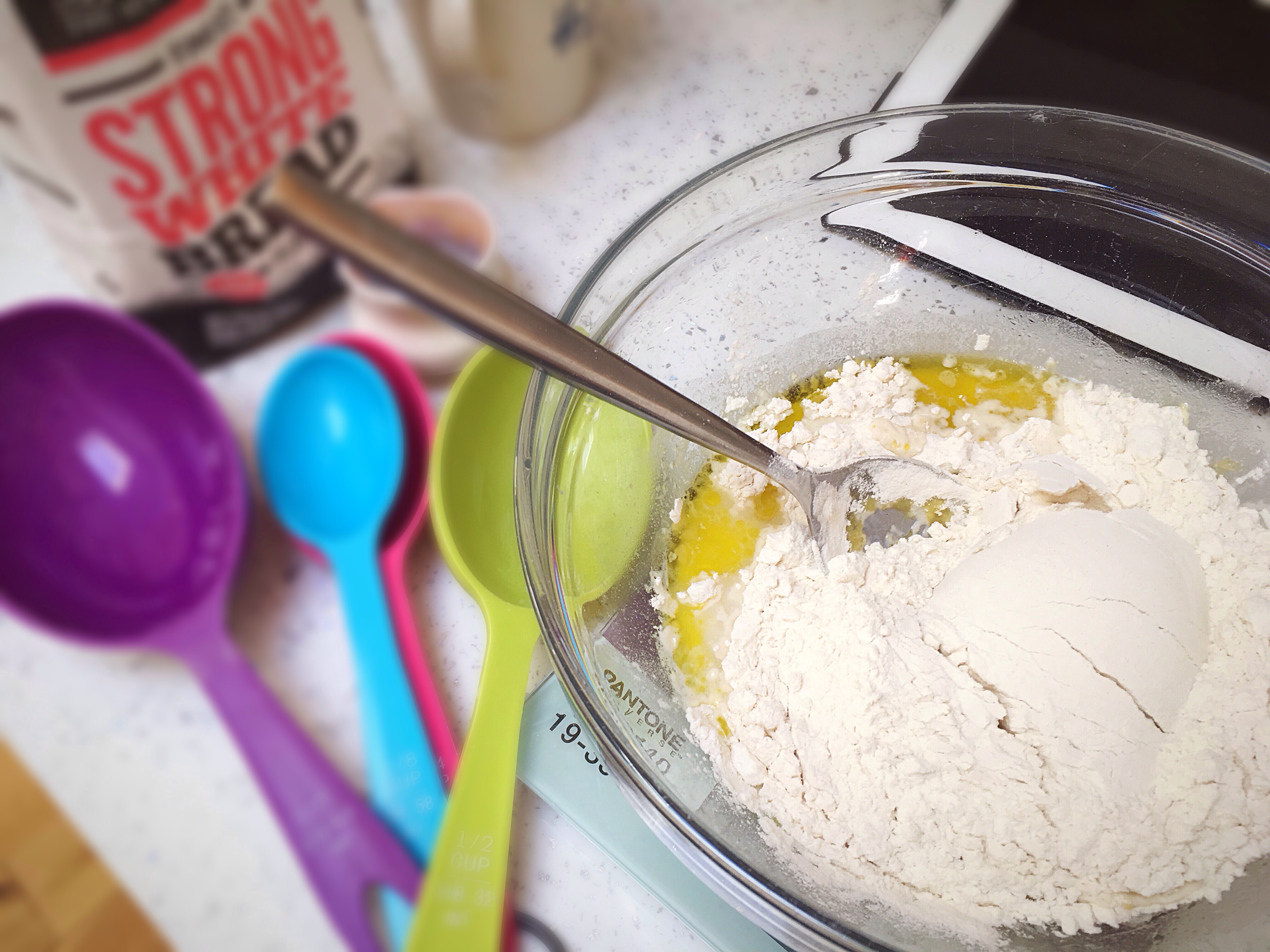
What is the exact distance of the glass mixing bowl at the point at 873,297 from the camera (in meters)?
0.64

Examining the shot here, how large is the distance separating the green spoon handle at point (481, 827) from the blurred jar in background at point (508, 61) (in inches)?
22.1

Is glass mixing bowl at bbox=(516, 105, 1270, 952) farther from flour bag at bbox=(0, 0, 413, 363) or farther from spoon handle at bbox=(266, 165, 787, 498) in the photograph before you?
flour bag at bbox=(0, 0, 413, 363)

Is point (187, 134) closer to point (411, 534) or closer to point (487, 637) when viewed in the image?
point (411, 534)

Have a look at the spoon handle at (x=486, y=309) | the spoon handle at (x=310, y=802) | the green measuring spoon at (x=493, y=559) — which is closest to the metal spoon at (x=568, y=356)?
the spoon handle at (x=486, y=309)

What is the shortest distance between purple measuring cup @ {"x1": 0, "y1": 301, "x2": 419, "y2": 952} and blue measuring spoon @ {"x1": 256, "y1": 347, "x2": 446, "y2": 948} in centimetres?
4

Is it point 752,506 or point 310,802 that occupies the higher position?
point 752,506

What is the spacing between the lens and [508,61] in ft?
2.60

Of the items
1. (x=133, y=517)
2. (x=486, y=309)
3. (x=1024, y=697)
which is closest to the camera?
(x=486, y=309)

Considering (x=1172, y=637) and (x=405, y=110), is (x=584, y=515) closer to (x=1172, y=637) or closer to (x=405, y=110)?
(x=1172, y=637)

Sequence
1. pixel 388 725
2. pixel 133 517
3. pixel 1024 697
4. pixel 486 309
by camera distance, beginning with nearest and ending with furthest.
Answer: pixel 486 309
pixel 1024 697
pixel 388 725
pixel 133 517

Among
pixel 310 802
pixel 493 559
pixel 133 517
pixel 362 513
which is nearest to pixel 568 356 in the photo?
pixel 493 559

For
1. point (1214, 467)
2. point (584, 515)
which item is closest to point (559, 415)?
point (584, 515)

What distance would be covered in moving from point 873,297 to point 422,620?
1.78 feet

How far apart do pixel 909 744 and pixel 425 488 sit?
49cm
